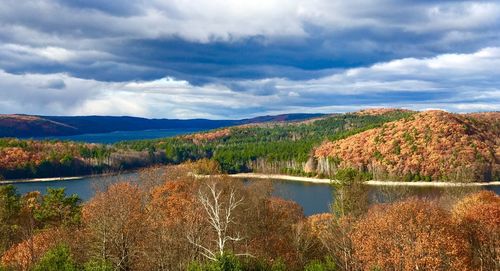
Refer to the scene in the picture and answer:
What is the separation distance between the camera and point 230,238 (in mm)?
27047

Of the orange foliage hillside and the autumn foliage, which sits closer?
the autumn foliage

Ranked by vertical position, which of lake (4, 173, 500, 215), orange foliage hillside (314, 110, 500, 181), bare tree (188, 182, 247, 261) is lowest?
lake (4, 173, 500, 215)

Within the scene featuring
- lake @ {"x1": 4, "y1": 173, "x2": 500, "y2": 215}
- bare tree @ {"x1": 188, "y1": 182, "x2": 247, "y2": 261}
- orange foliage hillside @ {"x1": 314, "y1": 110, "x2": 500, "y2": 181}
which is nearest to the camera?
bare tree @ {"x1": 188, "y1": 182, "x2": 247, "y2": 261}

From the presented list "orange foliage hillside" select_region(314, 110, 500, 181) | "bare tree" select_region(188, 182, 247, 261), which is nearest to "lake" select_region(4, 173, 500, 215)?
"orange foliage hillside" select_region(314, 110, 500, 181)

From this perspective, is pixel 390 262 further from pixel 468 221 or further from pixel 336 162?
pixel 336 162

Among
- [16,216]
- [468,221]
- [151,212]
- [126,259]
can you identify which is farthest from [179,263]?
[16,216]

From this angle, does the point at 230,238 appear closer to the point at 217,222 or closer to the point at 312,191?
the point at 217,222

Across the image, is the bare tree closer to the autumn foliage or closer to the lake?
the autumn foliage

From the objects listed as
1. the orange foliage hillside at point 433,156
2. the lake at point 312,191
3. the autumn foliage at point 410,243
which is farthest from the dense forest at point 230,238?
the orange foliage hillside at point 433,156

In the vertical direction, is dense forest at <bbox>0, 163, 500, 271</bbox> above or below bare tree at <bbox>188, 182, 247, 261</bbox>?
below

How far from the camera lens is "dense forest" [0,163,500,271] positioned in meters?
33.2

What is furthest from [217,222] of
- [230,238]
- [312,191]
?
[312,191]

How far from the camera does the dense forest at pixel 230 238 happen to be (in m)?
33.2

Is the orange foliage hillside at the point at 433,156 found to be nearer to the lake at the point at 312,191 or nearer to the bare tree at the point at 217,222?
the lake at the point at 312,191
